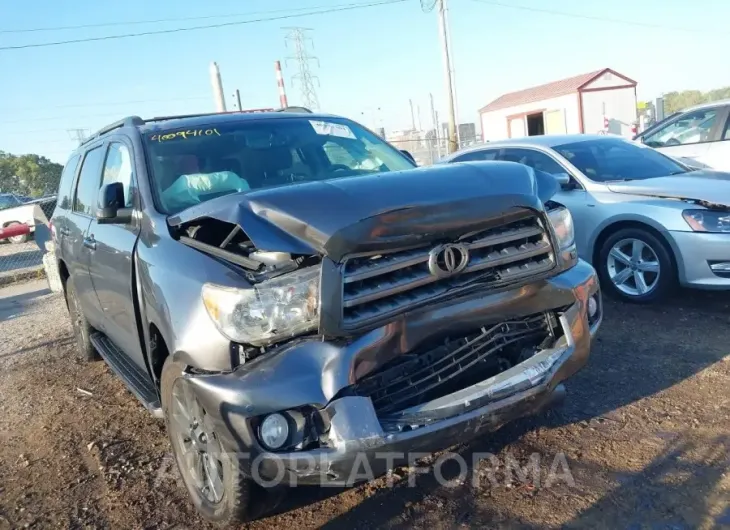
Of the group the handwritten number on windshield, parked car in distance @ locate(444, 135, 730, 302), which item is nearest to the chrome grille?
the handwritten number on windshield

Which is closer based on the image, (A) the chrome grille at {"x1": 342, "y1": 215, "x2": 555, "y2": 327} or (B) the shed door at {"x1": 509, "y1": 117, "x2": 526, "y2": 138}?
(A) the chrome grille at {"x1": 342, "y1": 215, "x2": 555, "y2": 327}

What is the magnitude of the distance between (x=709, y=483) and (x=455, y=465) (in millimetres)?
1138

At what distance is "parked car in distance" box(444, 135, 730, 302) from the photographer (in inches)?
207

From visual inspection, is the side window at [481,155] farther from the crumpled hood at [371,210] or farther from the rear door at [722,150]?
the crumpled hood at [371,210]

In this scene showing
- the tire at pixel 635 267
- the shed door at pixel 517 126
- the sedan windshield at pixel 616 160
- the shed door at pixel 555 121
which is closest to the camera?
the tire at pixel 635 267

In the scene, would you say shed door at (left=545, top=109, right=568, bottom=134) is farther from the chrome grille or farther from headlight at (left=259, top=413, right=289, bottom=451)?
headlight at (left=259, top=413, right=289, bottom=451)

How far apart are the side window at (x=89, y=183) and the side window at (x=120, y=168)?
19cm

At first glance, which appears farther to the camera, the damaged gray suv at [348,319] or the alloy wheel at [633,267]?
the alloy wheel at [633,267]

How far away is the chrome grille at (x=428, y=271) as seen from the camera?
2479 millimetres

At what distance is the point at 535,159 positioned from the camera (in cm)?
680

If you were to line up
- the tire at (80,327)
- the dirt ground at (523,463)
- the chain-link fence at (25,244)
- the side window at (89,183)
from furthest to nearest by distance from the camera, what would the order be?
the chain-link fence at (25,244)
the tire at (80,327)
the side window at (89,183)
the dirt ground at (523,463)

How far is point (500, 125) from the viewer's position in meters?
31.6

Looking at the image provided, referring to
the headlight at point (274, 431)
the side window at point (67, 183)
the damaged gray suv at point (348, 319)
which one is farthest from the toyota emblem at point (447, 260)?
the side window at point (67, 183)

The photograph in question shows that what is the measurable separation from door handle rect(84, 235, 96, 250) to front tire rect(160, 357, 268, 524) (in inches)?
63.7
